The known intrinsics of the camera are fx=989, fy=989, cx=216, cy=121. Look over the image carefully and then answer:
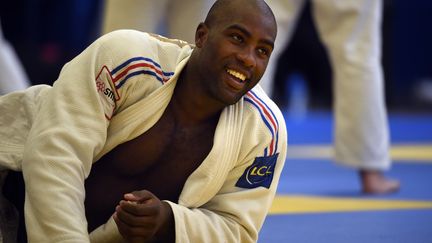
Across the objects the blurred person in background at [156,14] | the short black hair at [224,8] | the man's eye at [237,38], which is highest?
the short black hair at [224,8]

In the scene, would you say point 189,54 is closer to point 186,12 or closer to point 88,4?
point 186,12

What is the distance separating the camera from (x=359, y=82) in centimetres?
460

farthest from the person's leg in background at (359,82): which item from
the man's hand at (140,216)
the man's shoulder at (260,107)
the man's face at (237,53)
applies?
the man's hand at (140,216)

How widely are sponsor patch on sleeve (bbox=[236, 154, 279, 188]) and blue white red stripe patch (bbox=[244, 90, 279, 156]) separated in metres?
0.02

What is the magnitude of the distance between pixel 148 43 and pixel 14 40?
7.03 meters

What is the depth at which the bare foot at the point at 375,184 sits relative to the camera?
463 centimetres

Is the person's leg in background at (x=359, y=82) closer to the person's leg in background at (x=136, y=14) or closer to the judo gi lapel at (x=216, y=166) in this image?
the person's leg in background at (x=136, y=14)

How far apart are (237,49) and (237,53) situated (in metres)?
0.01

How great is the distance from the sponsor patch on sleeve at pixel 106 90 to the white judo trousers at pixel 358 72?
1916 mm

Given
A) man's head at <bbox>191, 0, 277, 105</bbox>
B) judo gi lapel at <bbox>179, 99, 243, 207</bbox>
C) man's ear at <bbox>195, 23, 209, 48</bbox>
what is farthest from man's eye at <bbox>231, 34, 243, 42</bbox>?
judo gi lapel at <bbox>179, 99, 243, 207</bbox>

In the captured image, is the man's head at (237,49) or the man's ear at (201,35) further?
the man's ear at (201,35)

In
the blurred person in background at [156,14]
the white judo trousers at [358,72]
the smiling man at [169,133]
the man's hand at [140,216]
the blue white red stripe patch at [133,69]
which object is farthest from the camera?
the white judo trousers at [358,72]

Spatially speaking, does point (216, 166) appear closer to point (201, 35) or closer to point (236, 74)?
point (236, 74)

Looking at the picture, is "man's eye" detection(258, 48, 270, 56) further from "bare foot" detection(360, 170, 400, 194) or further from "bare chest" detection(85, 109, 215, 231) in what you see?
"bare foot" detection(360, 170, 400, 194)
